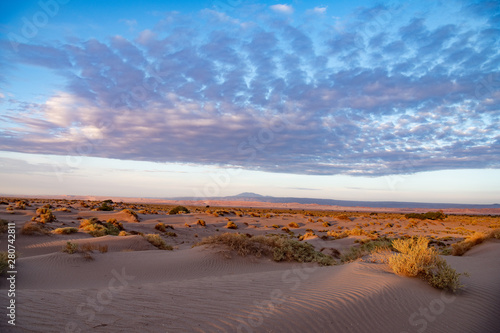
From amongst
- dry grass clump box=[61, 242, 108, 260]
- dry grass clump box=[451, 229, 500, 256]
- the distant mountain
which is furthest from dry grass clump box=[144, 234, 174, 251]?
the distant mountain

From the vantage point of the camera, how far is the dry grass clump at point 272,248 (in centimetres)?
1341

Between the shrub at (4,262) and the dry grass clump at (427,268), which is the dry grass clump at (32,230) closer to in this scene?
the shrub at (4,262)

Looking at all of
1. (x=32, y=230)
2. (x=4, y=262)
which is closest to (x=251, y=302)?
(x=4, y=262)

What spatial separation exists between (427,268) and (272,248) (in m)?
7.11

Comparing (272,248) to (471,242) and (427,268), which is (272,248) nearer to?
(427,268)

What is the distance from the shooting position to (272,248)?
14.1m

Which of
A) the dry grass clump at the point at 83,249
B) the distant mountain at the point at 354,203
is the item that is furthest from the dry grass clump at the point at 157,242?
the distant mountain at the point at 354,203

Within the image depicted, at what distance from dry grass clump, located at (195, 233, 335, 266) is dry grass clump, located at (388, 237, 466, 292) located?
461 centimetres

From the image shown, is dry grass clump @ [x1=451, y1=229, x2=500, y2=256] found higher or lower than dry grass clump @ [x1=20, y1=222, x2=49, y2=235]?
lower

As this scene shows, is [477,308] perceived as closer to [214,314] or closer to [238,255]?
[214,314]

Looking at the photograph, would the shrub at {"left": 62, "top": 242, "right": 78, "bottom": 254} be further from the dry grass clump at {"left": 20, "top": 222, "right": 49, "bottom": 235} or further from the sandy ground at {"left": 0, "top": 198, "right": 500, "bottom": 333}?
the dry grass clump at {"left": 20, "top": 222, "right": 49, "bottom": 235}

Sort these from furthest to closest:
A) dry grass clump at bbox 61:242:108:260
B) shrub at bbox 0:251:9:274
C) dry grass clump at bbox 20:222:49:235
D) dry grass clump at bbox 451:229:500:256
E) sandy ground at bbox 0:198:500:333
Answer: dry grass clump at bbox 451:229:500:256
dry grass clump at bbox 20:222:49:235
dry grass clump at bbox 61:242:108:260
shrub at bbox 0:251:9:274
sandy ground at bbox 0:198:500:333

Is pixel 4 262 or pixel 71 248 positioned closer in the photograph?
pixel 4 262

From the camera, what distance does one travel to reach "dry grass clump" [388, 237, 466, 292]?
25.7 ft
